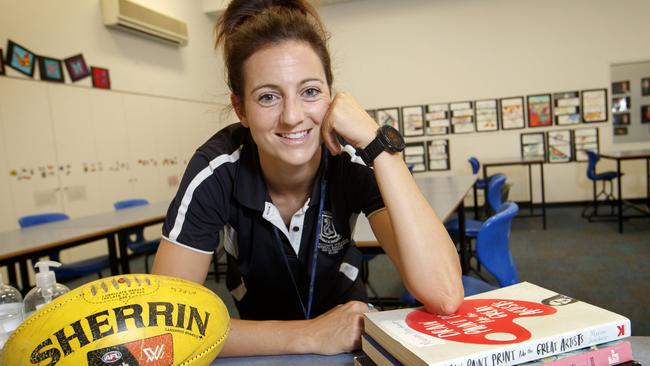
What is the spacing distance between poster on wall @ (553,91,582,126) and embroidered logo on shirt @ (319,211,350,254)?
263 inches

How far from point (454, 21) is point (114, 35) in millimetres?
5000

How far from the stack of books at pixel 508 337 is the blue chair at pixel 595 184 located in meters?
5.49

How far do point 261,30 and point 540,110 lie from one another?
6773 mm

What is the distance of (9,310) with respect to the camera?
0.95m

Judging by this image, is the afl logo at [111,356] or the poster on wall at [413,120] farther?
the poster on wall at [413,120]

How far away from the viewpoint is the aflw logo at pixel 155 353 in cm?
55

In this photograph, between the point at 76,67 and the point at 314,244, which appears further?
the point at 76,67

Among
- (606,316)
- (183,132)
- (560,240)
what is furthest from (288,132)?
(183,132)

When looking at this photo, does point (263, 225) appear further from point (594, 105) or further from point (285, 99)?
point (594, 105)

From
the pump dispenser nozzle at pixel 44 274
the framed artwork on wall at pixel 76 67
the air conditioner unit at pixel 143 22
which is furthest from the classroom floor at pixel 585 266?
the air conditioner unit at pixel 143 22

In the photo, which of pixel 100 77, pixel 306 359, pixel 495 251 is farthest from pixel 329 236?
pixel 100 77

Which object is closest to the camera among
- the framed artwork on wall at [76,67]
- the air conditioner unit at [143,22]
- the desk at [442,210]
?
the desk at [442,210]

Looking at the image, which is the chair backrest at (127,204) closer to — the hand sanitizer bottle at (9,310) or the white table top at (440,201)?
the white table top at (440,201)

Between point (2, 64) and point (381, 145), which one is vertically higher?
point (2, 64)
